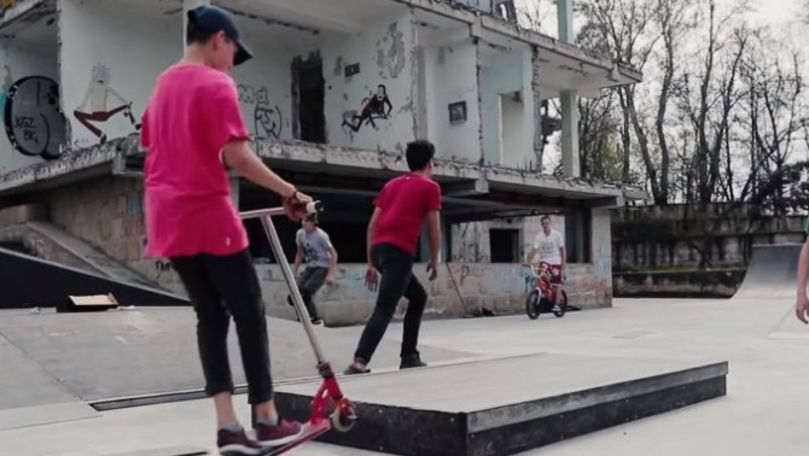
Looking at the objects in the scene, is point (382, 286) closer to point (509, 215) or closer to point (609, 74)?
point (509, 215)

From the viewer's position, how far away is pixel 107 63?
15.0 meters

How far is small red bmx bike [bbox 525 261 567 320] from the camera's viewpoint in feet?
45.1

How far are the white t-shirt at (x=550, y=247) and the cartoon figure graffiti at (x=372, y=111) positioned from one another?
15.8ft

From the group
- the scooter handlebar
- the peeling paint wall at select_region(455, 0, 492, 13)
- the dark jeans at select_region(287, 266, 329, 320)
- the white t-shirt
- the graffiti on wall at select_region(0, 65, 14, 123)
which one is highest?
the peeling paint wall at select_region(455, 0, 492, 13)

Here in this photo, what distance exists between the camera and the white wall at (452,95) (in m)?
18.2

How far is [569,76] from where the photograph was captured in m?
22.5

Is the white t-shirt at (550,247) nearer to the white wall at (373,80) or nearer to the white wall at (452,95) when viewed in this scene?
the white wall at (373,80)

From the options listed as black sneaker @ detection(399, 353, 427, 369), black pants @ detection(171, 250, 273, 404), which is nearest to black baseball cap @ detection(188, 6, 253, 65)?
black pants @ detection(171, 250, 273, 404)

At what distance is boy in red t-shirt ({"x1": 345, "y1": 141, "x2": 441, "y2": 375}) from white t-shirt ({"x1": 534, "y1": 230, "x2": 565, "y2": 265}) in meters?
8.42

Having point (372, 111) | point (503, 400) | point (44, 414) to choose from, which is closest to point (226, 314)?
point (503, 400)

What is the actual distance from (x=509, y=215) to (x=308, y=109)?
20.3ft

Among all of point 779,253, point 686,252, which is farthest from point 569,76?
point 686,252

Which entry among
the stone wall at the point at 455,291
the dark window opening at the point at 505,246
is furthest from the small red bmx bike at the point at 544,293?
the dark window opening at the point at 505,246

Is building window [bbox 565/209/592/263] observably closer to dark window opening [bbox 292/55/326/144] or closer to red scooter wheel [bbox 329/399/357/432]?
dark window opening [bbox 292/55/326/144]
